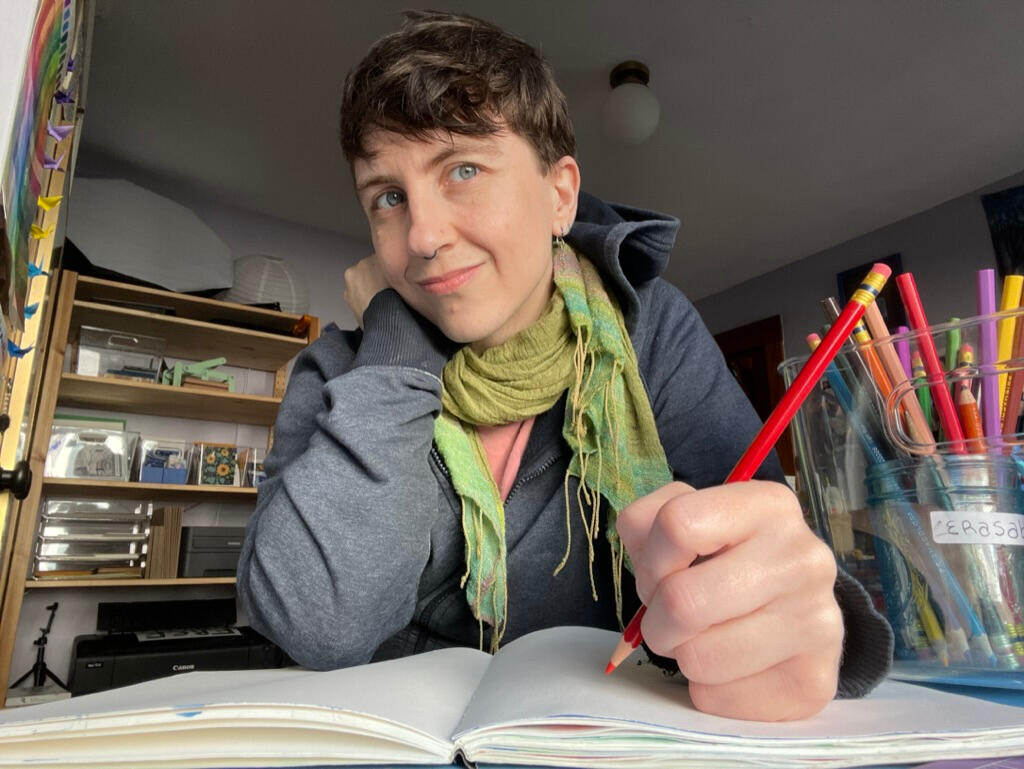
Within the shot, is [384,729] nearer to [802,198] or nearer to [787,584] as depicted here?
[787,584]

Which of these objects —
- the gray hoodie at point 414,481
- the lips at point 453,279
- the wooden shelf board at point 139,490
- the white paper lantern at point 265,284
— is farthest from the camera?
the white paper lantern at point 265,284

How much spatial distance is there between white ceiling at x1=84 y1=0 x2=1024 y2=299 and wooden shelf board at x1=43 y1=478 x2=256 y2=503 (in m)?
1.33

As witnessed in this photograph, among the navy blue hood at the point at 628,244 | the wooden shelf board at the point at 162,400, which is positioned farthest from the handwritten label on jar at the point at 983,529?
the wooden shelf board at the point at 162,400

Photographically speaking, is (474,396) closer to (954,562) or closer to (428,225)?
(428,225)

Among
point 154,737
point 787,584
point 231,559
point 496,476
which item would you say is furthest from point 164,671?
point 787,584

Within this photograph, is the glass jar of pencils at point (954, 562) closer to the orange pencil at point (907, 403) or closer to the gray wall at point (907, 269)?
the orange pencil at point (907, 403)

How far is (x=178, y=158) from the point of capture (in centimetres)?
265

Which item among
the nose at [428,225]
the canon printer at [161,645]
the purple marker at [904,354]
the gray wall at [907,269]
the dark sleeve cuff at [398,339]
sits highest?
the gray wall at [907,269]

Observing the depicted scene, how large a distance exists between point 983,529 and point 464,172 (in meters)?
0.55

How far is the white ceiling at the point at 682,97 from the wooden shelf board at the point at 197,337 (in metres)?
0.74

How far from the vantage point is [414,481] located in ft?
2.10

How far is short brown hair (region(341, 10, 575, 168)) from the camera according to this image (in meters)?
0.68

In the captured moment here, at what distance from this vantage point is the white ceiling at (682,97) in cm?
197

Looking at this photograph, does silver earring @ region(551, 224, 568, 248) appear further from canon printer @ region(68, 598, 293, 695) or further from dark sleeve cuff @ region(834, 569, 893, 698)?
canon printer @ region(68, 598, 293, 695)
